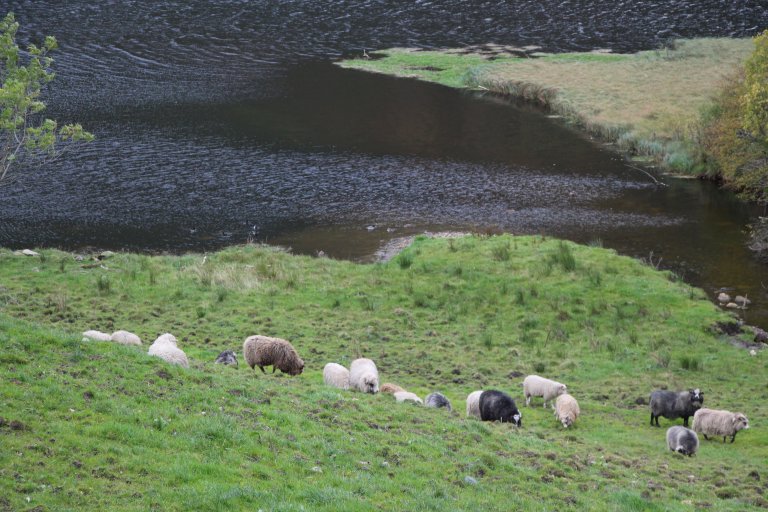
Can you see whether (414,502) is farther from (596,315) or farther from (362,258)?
(362,258)

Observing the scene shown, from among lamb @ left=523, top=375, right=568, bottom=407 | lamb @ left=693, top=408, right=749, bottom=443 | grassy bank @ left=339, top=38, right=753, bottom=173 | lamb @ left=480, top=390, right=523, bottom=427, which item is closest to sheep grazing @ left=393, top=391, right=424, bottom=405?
lamb @ left=480, top=390, right=523, bottom=427

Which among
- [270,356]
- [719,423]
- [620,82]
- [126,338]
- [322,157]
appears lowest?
[126,338]

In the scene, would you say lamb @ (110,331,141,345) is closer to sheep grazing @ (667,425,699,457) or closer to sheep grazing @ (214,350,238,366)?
sheep grazing @ (214,350,238,366)

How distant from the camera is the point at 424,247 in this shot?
40000 mm

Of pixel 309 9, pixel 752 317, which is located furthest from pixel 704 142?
pixel 309 9

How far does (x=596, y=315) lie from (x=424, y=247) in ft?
32.9

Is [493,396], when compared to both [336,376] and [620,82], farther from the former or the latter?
[620,82]

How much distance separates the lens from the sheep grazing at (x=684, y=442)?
70.8 ft

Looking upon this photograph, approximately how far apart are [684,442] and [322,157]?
130 ft

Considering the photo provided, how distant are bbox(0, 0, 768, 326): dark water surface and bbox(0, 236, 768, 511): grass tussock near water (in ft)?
18.2

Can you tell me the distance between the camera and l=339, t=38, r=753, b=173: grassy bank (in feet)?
194

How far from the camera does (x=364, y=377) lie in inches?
935

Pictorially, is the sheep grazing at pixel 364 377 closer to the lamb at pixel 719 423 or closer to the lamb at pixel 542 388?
the lamb at pixel 542 388

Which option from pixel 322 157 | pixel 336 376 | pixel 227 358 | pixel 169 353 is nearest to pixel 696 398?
pixel 336 376
